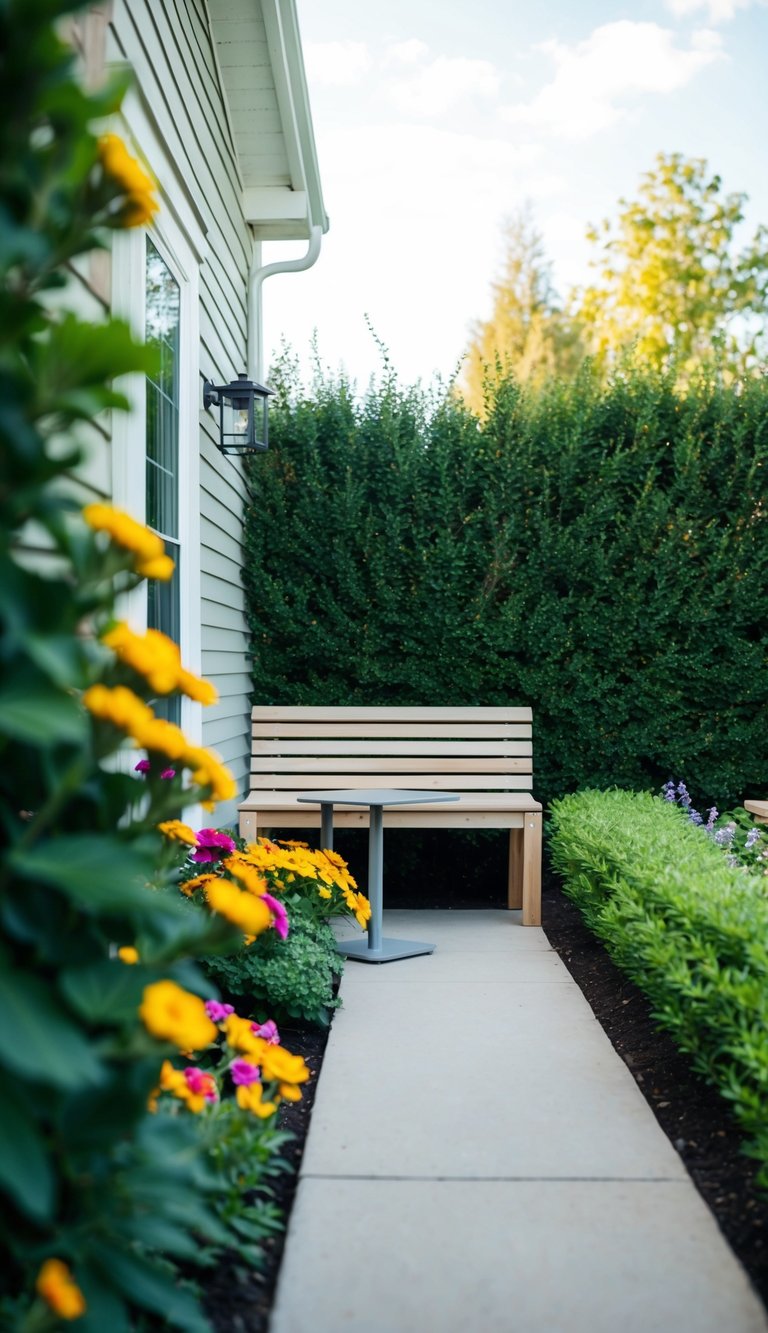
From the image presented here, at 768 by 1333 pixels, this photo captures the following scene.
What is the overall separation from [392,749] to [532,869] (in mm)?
1001

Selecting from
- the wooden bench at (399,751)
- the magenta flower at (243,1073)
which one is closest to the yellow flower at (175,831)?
the magenta flower at (243,1073)

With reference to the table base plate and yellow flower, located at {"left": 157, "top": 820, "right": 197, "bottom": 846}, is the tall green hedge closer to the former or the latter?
the table base plate

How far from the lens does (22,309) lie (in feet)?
4.35

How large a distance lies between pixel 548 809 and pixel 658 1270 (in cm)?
390

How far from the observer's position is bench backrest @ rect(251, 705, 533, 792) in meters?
5.64

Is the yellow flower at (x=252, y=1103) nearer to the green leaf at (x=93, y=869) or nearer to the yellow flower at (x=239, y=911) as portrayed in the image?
the yellow flower at (x=239, y=911)

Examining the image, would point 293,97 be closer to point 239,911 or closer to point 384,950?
point 384,950

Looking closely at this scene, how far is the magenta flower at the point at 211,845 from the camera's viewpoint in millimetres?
3504

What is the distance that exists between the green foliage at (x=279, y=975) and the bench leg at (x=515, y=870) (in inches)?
81.8

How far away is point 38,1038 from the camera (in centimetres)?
120

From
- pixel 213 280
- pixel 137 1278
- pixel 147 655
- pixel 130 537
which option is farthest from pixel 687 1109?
pixel 213 280

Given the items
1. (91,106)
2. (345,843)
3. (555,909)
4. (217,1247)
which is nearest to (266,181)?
(345,843)

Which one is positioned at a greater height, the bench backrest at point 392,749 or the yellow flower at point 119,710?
the yellow flower at point 119,710

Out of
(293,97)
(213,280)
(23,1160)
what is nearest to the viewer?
(23,1160)
